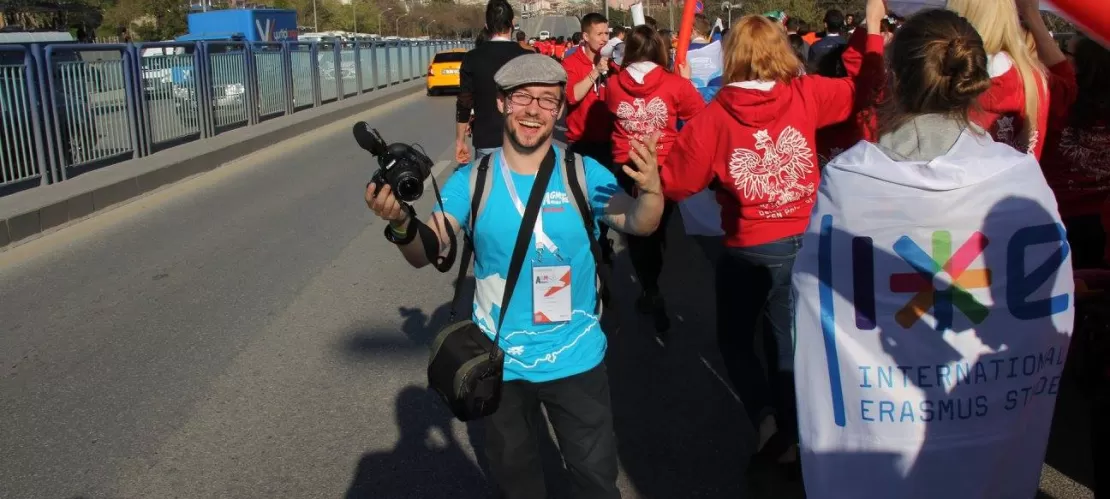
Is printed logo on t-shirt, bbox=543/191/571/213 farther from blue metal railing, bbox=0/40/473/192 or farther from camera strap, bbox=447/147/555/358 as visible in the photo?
blue metal railing, bbox=0/40/473/192

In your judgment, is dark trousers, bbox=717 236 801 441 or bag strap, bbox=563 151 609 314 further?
dark trousers, bbox=717 236 801 441

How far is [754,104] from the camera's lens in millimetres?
3480

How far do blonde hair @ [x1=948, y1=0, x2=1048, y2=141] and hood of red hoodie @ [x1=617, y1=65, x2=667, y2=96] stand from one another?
2.03m

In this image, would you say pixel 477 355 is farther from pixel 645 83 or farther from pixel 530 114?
pixel 645 83

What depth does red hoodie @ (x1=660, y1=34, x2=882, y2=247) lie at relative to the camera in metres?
3.48

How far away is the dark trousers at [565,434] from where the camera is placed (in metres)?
2.85

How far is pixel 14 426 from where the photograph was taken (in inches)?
171

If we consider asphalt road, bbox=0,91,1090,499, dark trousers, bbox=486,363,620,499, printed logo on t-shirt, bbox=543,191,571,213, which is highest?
printed logo on t-shirt, bbox=543,191,571,213

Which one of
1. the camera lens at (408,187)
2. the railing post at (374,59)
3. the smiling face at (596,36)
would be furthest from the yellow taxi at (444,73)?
the camera lens at (408,187)

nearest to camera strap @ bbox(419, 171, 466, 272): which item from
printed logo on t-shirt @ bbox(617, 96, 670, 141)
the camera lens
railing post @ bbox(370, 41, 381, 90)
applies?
the camera lens

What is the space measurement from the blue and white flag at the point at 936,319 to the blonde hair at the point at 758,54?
1318 millimetres

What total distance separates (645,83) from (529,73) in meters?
2.69

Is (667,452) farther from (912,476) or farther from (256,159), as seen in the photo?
(256,159)

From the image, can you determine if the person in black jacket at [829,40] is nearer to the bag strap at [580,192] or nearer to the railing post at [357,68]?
the bag strap at [580,192]
